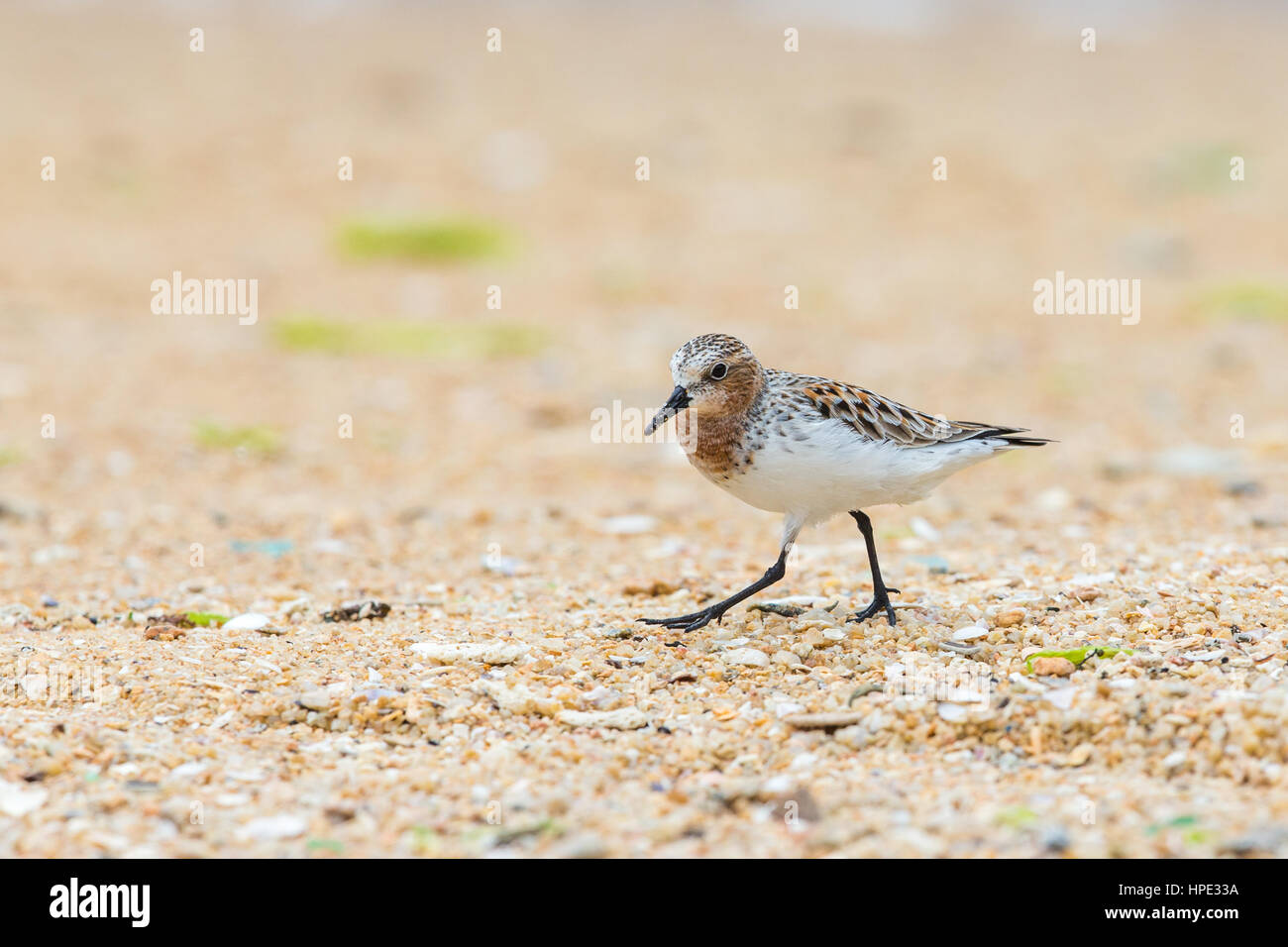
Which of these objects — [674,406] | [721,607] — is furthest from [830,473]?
[721,607]

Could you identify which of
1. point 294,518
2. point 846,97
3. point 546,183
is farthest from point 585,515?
point 846,97

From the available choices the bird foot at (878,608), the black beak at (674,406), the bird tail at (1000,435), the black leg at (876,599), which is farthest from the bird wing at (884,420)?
the bird foot at (878,608)

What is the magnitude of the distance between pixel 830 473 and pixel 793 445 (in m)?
0.20

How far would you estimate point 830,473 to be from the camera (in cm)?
619

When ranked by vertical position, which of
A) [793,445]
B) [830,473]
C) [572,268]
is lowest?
[830,473]

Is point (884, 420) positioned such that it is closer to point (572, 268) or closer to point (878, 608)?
point (878, 608)

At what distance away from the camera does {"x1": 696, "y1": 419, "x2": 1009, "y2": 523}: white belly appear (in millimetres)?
6172

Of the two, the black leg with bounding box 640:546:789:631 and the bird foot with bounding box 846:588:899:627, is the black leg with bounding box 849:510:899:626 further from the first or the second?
the black leg with bounding box 640:546:789:631

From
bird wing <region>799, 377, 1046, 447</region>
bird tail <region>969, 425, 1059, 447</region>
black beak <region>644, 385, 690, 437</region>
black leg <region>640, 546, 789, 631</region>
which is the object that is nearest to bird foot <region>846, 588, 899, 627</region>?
black leg <region>640, 546, 789, 631</region>

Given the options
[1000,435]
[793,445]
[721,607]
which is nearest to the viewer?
[793,445]

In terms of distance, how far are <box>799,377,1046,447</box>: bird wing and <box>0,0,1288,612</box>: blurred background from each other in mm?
1149

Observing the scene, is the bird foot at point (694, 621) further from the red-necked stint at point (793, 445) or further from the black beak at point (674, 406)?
the black beak at point (674, 406)

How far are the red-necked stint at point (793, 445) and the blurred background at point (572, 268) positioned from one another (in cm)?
118

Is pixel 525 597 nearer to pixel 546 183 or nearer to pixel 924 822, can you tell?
pixel 924 822
